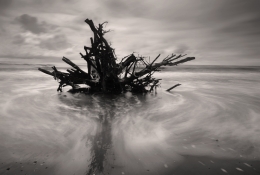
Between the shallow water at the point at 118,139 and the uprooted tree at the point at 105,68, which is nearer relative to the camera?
the shallow water at the point at 118,139

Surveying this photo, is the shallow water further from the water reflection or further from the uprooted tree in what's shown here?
the uprooted tree

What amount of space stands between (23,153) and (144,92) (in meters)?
7.15

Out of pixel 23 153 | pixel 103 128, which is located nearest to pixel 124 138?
pixel 103 128

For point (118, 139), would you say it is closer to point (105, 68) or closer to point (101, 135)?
point (101, 135)

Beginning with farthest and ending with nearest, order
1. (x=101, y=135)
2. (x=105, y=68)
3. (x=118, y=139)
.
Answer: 1. (x=105, y=68)
2. (x=101, y=135)
3. (x=118, y=139)

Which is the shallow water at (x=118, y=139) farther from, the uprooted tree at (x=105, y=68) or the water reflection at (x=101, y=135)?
the uprooted tree at (x=105, y=68)

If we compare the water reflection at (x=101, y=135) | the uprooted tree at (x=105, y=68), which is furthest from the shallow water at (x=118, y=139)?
the uprooted tree at (x=105, y=68)

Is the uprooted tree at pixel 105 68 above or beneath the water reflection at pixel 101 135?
above

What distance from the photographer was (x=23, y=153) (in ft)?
9.02

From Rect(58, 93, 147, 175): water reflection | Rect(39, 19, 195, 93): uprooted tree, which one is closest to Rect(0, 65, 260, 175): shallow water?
Rect(58, 93, 147, 175): water reflection

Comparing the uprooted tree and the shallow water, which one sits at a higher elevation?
the uprooted tree

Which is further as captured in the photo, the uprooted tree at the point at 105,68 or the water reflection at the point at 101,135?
the uprooted tree at the point at 105,68

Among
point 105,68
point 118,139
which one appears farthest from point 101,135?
point 105,68

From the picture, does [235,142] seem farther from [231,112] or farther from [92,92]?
[92,92]
